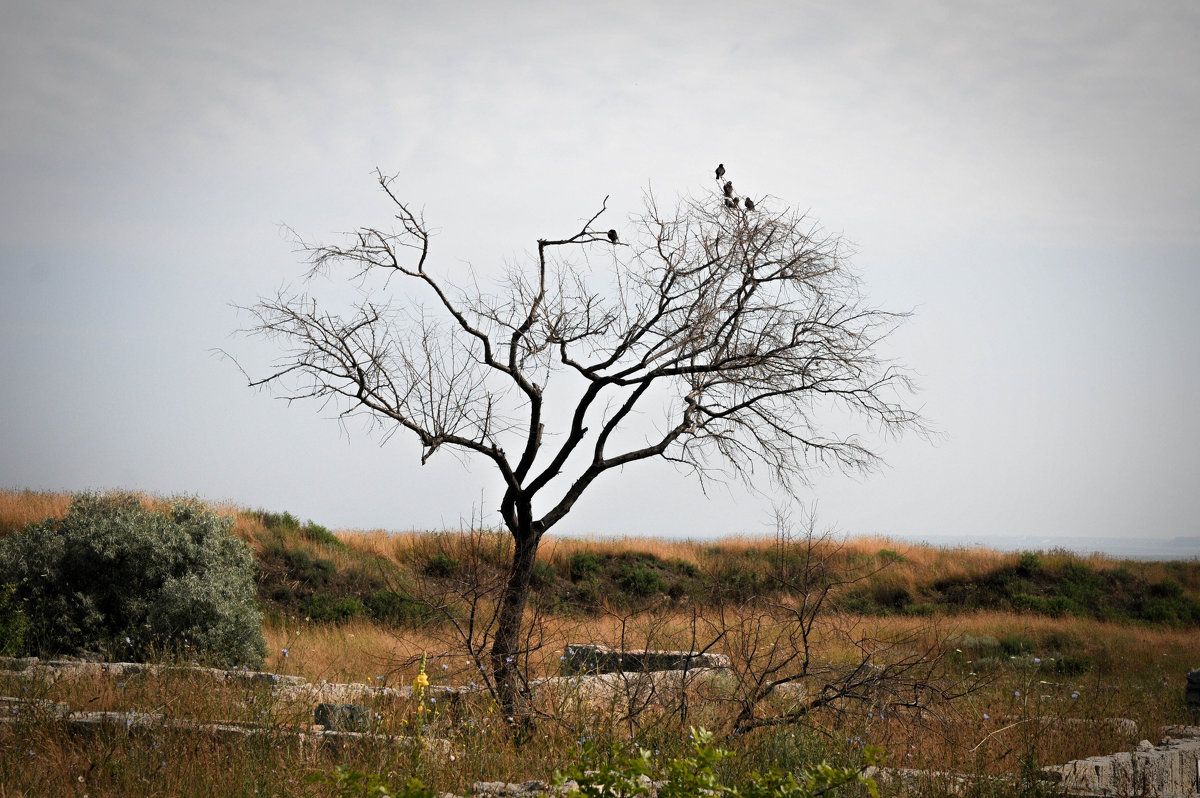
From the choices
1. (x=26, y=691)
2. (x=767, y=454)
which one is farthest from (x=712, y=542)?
(x=26, y=691)

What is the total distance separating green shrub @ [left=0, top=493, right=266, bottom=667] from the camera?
966cm

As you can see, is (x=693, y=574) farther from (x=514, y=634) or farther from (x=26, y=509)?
(x=26, y=509)

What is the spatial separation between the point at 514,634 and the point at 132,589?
5.36m

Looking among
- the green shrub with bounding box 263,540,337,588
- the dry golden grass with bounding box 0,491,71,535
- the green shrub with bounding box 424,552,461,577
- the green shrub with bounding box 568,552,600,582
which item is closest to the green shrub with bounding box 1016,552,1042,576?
the green shrub with bounding box 568,552,600,582

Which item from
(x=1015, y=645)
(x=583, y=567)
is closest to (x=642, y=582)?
(x=583, y=567)

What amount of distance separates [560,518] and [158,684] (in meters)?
3.81

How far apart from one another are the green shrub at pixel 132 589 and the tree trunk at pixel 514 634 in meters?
3.52

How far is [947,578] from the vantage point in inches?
808

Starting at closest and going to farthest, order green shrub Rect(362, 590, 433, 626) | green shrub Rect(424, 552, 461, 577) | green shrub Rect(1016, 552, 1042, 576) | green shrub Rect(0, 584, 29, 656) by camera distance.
A: green shrub Rect(0, 584, 29, 656) → green shrub Rect(362, 590, 433, 626) → green shrub Rect(424, 552, 461, 577) → green shrub Rect(1016, 552, 1042, 576)

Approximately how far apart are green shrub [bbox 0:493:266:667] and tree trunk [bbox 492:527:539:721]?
352cm

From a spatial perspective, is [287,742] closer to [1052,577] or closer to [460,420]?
[460,420]

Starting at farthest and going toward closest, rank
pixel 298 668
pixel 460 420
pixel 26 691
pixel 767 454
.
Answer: pixel 298 668 → pixel 767 454 → pixel 460 420 → pixel 26 691

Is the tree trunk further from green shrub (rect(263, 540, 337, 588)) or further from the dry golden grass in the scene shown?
the dry golden grass

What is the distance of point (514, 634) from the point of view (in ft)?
25.8
